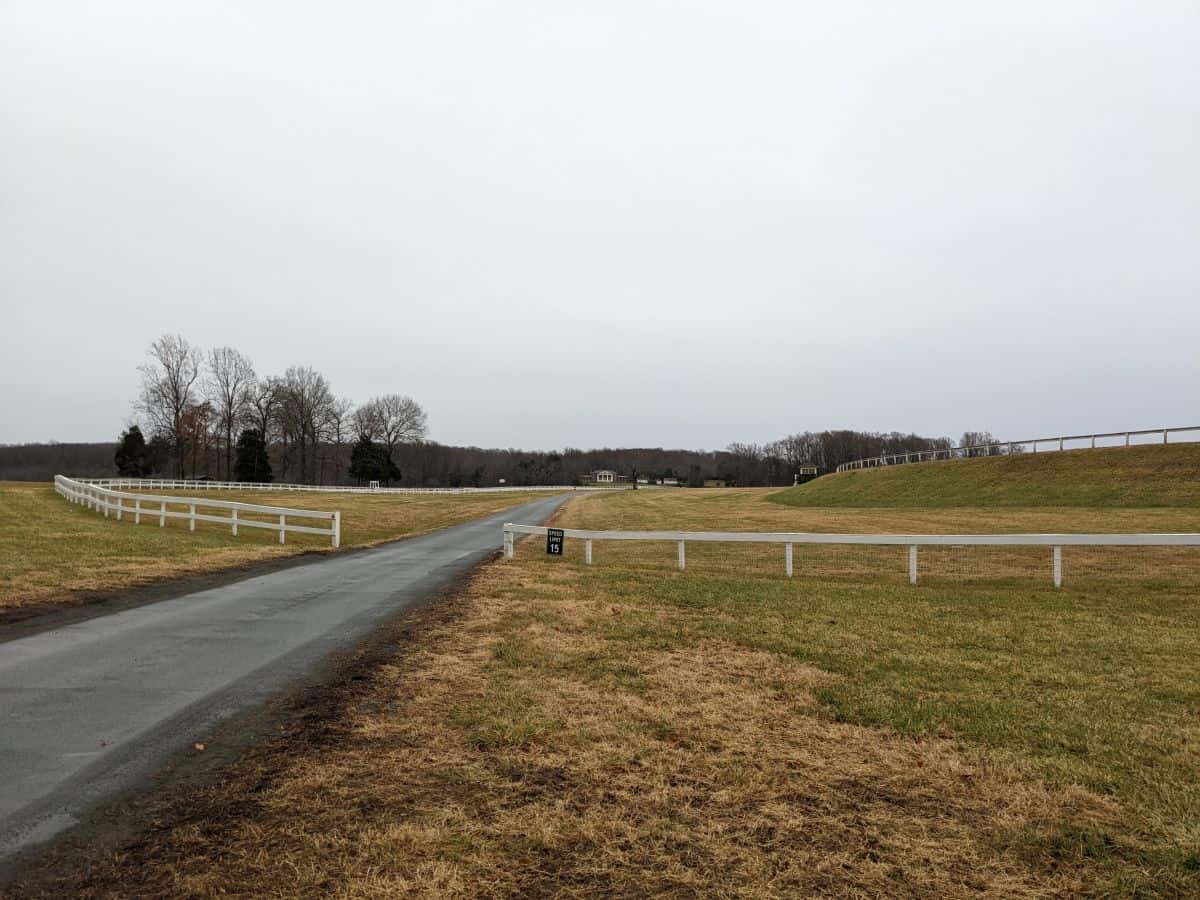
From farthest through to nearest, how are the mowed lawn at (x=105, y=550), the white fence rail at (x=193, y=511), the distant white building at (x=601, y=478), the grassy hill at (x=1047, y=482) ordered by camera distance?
the distant white building at (x=601, y=478), the grassy hill at (x=1047, y=482), the white fence rail at (x=193, y=511), the mowed lawn at (x=105, y=550)

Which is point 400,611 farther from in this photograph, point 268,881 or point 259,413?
point 259,413

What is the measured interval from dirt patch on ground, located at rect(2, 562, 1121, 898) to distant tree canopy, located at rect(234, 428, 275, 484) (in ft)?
296

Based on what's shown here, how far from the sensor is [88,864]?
3480mm

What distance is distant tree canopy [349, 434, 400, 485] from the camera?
10150cm

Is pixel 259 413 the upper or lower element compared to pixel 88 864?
upper

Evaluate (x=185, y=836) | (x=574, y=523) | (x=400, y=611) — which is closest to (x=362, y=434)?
(x=574, y=523)

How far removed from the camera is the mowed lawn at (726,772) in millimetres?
3441

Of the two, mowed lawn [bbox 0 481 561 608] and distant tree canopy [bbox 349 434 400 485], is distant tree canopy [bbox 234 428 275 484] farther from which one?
mowed lawn [bbox 0 481 561 608]

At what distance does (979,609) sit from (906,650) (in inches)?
136

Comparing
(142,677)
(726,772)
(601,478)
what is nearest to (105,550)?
(142,677)

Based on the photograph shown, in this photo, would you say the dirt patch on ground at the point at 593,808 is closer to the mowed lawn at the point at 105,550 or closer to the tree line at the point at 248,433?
the mowed lawn at the point at 105,550

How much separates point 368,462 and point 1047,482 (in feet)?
282

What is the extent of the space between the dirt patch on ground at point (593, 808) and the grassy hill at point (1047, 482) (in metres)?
34.1

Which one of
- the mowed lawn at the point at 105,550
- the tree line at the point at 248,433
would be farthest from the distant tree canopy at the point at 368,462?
the mowed lawn at the point at 105,550
